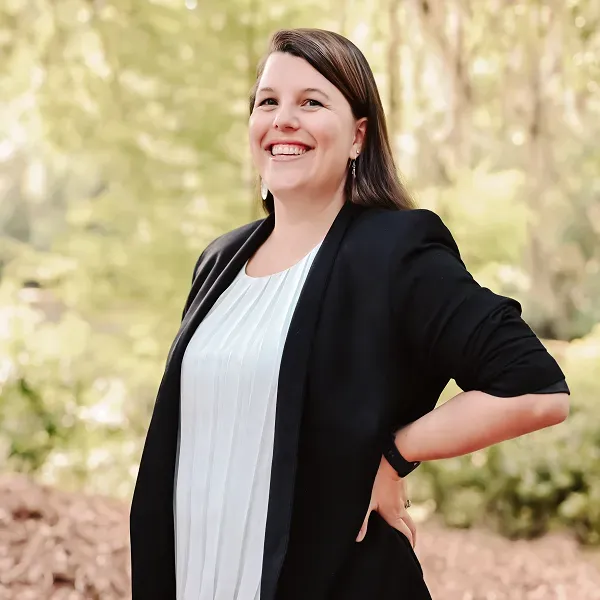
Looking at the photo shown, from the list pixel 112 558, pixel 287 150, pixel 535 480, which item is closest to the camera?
pixel 287 150

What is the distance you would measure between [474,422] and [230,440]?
1.50ft

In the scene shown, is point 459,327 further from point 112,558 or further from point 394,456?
point 112,558

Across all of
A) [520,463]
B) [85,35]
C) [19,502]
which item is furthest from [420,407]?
[85,35]

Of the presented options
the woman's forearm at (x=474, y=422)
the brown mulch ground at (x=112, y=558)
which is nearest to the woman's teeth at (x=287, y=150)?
the woman's forearm at (x=474, y=422)

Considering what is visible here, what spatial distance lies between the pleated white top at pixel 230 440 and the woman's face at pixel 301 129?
153mm

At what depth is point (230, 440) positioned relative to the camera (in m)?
1.61

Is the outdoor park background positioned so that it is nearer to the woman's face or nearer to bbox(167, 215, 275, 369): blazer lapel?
bbox(167, 215, 275, 369): blazer lapel

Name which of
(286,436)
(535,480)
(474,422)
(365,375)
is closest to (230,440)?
(286,436)

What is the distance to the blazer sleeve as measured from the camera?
1413 millimetres

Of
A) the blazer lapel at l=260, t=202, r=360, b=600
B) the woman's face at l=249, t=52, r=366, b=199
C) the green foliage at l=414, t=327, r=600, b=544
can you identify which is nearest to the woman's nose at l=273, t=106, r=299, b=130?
the woman's face at l=249, t=52, r=366, b=199

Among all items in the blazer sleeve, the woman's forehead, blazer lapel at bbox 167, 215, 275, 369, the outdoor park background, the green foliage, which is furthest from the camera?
the green foliage

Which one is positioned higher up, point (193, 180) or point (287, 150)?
point (287, 150)

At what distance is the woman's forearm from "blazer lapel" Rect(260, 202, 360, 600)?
19 centimetres

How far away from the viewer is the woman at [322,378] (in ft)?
4.78
